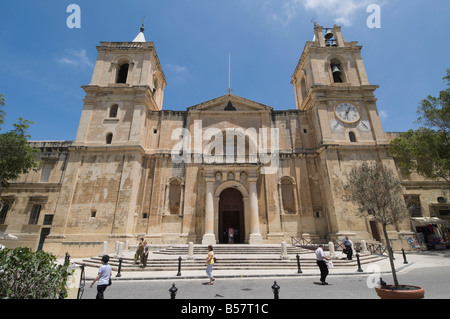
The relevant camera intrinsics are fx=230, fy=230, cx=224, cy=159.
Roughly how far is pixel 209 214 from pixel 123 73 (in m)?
19.4

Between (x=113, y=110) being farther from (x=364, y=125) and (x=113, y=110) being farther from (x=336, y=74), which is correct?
(x=364, y=125)

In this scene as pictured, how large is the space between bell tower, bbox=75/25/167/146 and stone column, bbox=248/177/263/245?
450 inches

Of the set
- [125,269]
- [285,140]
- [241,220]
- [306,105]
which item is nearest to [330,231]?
[241,220]

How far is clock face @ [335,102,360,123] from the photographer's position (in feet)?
76.7

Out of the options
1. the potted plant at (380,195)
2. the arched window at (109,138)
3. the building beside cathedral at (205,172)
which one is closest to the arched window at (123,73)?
the building beside cathedral at (205,172)

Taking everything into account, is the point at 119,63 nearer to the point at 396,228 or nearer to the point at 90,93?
the point at 90,93

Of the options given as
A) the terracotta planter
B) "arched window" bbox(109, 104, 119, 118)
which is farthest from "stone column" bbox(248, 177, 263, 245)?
"arched window" bbox(109, 104, 119, 118)

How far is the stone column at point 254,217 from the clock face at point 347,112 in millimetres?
11191

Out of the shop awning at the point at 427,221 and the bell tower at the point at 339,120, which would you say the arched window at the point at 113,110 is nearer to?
the bell tower at the point at 339,120

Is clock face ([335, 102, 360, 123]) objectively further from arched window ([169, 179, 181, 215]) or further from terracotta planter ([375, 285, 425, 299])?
terracotta planter ([375, 285, 425, 299])

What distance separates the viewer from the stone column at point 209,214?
63.3 ft
